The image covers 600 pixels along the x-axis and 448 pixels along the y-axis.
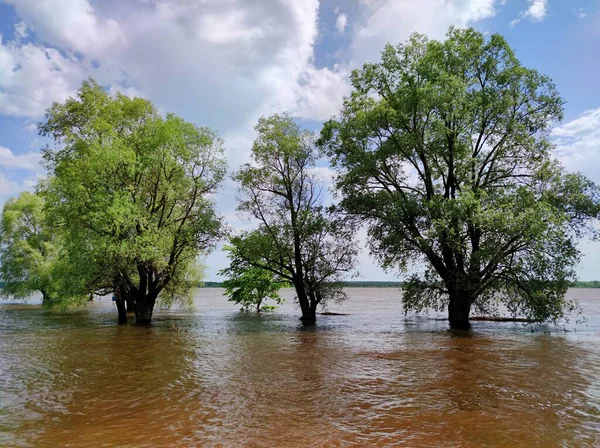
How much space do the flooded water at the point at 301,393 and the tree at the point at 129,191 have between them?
7.24 m

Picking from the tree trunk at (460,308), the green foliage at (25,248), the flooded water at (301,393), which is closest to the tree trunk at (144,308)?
the flooded water at (301,393)

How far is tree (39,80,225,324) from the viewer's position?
2514 centimetres

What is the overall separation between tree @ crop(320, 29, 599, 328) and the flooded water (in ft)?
16.5

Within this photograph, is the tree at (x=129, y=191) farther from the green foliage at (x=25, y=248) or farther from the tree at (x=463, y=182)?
the green foliage at (x=25, y=248)

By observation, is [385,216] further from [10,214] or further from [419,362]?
[10,214]

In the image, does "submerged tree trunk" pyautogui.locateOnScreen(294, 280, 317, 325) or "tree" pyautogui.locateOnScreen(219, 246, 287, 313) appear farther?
"tree" pyautogui.locateOnScreen(219, 246, 287, 313)

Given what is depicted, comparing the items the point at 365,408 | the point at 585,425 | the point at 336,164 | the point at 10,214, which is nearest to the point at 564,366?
the point at 585,425

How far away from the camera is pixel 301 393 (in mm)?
10602

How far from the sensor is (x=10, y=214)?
48.1 m

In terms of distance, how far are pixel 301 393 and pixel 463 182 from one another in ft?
65.2

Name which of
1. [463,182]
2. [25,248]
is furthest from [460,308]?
[25,248]

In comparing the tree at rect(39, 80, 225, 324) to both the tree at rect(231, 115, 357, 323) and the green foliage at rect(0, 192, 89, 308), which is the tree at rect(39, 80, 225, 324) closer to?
the tree at rect(231, 115, 357, 323)

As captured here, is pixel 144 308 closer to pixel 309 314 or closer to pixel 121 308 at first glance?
pixel 121 308

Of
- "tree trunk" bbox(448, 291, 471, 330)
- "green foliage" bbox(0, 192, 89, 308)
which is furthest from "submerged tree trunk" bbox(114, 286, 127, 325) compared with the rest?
"tree trunk" bbox(448, 291, 471, 330)
